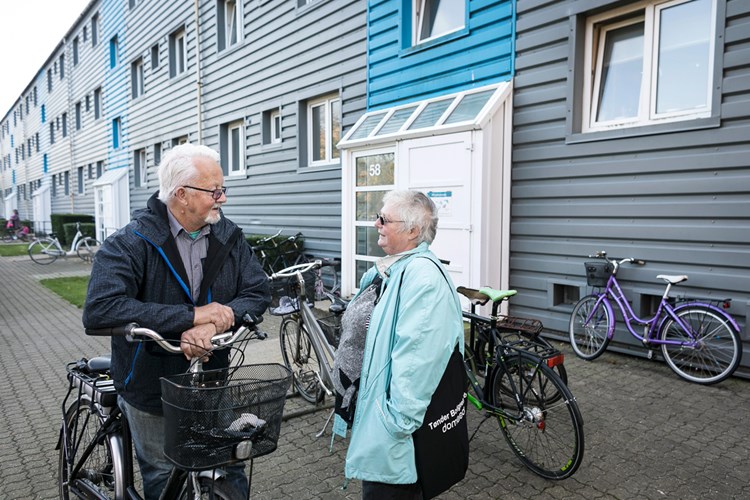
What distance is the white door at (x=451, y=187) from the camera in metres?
6.76

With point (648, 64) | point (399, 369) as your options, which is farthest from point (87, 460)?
point (648, 64)

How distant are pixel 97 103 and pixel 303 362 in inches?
940

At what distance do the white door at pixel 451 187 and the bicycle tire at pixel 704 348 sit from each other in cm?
236

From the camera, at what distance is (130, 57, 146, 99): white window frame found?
1916 centimetres

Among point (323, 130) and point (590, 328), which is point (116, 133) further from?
point (590, 328)

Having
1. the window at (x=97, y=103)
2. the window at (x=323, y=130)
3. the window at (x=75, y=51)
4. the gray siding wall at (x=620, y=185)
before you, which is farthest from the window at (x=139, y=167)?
the gray siding wall at (x=620, y=185)

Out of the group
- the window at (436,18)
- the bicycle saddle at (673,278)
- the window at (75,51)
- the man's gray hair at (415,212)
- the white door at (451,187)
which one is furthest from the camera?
the window at (75,51)

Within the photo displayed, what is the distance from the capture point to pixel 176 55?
16500mm

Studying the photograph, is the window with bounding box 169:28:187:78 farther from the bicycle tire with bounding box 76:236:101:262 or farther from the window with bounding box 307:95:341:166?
the window with bounding box 307:95:341:166

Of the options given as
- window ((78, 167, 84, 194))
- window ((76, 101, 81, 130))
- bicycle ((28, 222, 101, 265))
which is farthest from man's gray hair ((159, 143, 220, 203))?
window ((76, 101, 81, 130))

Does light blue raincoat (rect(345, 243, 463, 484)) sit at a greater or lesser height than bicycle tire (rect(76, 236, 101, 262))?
greater

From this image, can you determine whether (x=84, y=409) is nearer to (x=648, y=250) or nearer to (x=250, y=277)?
(x=250, y=277)

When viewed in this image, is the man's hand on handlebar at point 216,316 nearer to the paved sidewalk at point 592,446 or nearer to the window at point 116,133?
the paved sidewalk at point 592,446

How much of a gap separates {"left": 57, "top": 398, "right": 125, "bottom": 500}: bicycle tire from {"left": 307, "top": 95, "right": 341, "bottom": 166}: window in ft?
26.8
